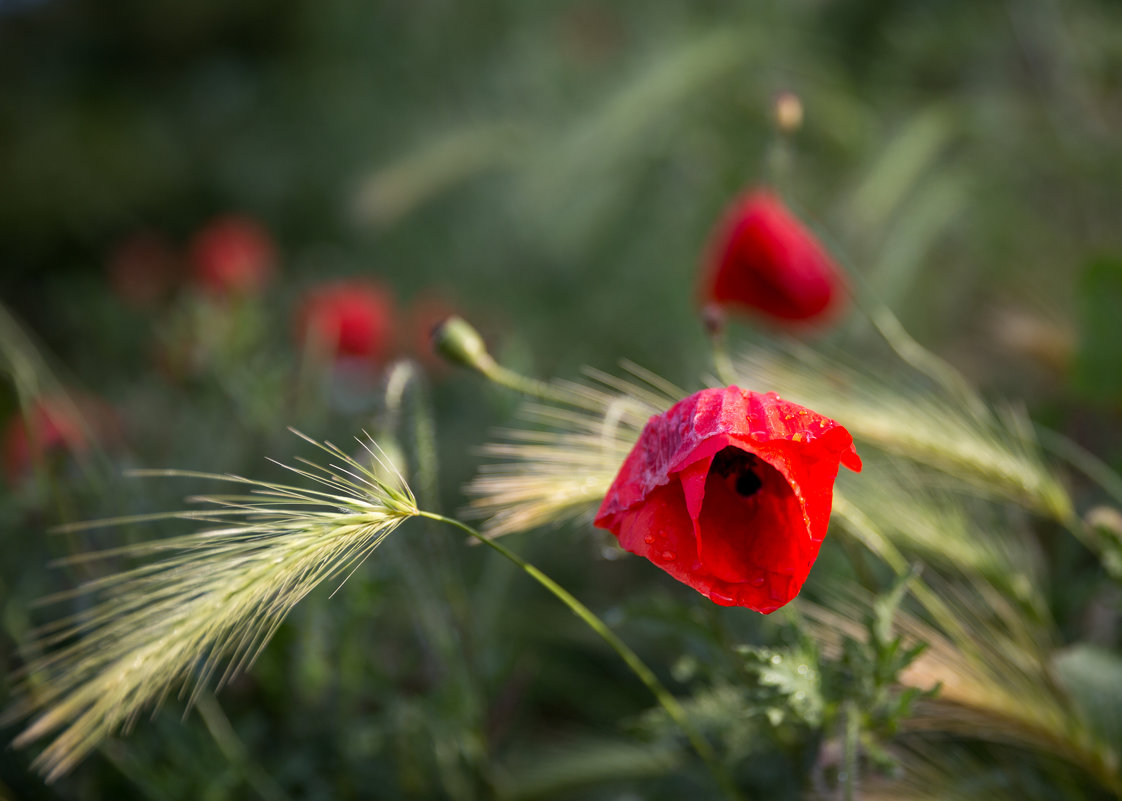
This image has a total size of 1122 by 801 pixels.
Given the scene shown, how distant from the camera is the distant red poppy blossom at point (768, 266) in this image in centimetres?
77

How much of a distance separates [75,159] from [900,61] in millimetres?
2486

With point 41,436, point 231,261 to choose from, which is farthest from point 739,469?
point 231,261

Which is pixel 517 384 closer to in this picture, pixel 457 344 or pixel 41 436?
pixel 457 344

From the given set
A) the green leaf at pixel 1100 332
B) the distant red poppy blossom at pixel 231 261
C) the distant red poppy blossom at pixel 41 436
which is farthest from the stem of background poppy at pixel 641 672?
the distant red poppy blossom at pixel 231 261

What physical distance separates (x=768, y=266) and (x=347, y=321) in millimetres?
683

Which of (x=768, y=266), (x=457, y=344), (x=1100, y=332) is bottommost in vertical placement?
(x=1100, y=332)

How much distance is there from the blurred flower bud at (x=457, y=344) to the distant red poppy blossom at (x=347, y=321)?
0.64 metres

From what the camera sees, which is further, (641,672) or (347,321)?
(347,321)

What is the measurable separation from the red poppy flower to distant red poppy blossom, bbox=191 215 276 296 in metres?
0.94

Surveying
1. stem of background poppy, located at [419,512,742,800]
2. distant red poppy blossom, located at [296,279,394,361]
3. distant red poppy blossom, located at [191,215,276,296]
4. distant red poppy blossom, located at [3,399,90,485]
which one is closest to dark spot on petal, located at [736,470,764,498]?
stem of background poppy, located at [419,512,742,800]

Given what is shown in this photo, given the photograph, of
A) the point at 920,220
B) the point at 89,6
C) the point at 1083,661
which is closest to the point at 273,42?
the point at 89,6

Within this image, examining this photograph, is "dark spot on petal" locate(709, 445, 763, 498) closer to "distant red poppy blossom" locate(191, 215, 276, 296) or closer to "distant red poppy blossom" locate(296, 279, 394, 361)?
"distant red poppy blossom" locate(296, 279, 394, 361)

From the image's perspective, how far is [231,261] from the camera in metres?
1.32

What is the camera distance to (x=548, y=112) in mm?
2129
